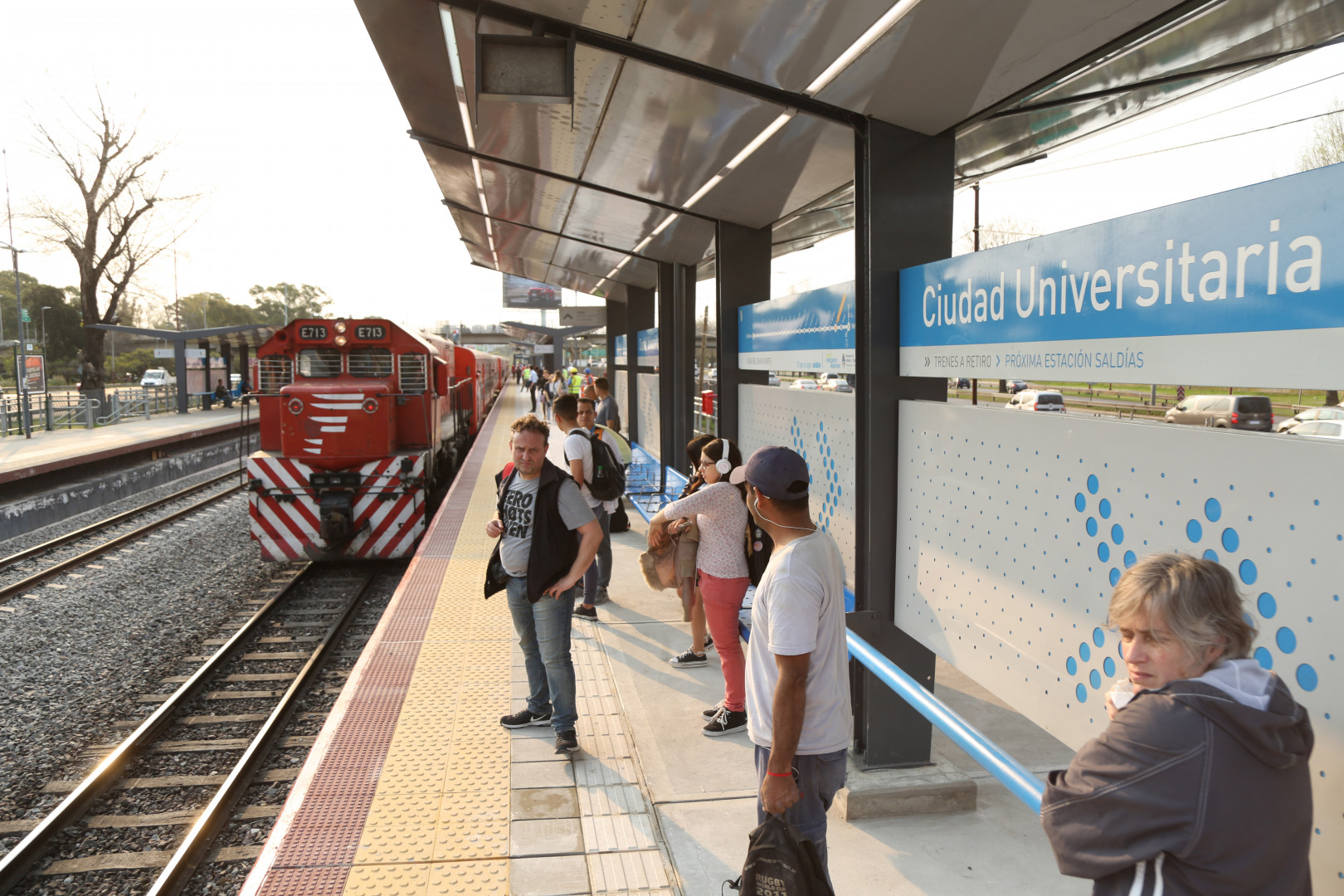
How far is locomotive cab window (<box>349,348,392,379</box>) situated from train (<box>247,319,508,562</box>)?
11 millimetres

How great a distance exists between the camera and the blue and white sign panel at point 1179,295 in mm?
2260

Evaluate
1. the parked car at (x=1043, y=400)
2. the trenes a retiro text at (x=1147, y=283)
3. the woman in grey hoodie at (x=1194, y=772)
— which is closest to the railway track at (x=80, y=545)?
the trenes a retiro text at (x=1147, y=283)

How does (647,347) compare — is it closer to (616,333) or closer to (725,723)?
(616,333)

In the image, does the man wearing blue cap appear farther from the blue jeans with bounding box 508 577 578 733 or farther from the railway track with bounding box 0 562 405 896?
the railway track with bounding box 0 562 405 896

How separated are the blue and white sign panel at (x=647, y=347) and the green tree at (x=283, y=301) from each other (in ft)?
295

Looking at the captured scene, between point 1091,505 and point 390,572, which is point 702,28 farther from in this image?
point 390,572

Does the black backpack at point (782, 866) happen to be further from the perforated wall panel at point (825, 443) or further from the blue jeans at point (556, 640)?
the perforated wall panel at point (825, 443)

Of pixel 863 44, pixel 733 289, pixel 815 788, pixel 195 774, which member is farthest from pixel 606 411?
pixel 815 788

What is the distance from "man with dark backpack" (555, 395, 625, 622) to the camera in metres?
6.54

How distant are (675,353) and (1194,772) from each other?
32.5ft

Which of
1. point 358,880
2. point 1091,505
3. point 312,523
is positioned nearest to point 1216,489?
point 1091,505

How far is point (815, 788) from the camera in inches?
112

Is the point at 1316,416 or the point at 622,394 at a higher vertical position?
the point at 622,394

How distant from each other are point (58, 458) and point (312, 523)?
37.7 feet
